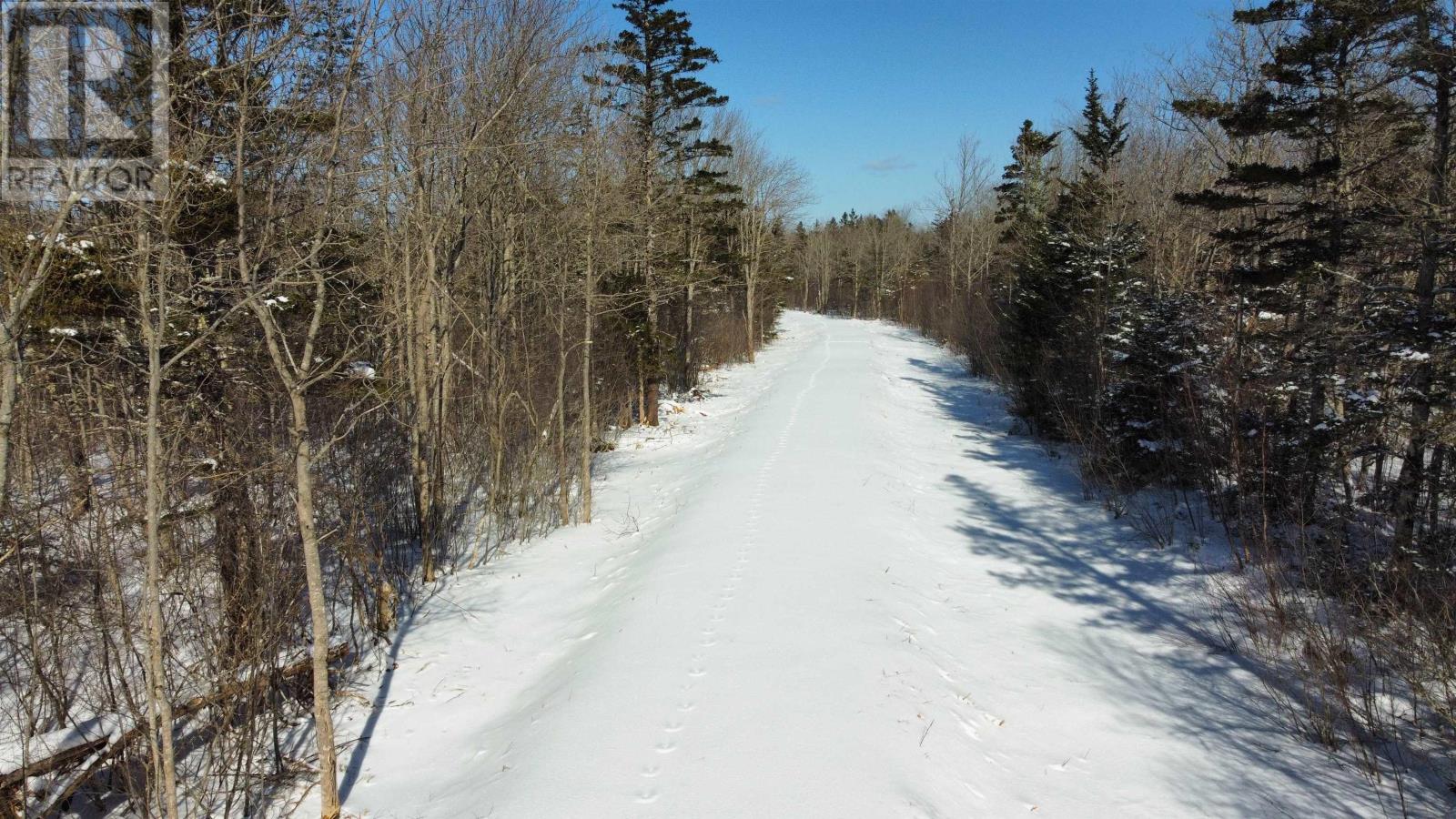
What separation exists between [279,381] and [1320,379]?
1149 cm

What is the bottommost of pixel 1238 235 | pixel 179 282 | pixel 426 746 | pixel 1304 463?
pixel 426 746

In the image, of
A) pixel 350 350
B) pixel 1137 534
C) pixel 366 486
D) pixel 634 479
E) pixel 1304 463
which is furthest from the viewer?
pixel 634 479

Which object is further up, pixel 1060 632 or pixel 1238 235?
pixel 1238 235

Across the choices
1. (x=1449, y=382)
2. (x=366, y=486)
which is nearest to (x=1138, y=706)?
(x=1449, y=382)

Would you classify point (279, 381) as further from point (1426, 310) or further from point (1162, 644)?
point (1426, 310)

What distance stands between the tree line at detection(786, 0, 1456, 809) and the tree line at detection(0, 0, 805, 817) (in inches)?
340

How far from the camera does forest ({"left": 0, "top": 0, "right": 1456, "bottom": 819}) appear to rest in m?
5.11

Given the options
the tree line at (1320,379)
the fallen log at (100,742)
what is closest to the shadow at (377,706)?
the fallen log at (100,742)

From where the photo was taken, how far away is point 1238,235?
10.9 metres

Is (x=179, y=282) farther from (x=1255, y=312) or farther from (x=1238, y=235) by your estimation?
(x=1255, y=312)

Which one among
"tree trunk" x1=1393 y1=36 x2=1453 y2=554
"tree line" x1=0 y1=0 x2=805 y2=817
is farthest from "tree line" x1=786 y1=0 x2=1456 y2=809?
"tree line" x1=0 y1=0 x2=805 y2=817

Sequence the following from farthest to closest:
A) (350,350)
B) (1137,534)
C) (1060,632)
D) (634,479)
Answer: (634,479) < (1137,534) < (1060,632) < (350,350)

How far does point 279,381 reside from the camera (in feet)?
25.9

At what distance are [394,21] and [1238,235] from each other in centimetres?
1127
